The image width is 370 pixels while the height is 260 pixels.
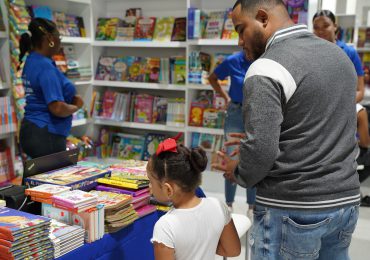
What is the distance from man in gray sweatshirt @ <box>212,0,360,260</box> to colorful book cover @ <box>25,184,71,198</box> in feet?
2.39

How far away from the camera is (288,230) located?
1.32 m

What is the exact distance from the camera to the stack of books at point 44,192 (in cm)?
160

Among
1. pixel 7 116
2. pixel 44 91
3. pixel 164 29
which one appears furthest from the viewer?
pixel 164 29

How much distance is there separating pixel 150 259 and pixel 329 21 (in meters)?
2.43

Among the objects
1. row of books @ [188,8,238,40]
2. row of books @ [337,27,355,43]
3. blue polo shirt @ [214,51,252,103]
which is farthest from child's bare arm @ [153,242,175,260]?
row of books @ [337,27,355,43]

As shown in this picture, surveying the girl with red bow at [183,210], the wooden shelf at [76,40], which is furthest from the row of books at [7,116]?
the girl with red bow at [183,210]

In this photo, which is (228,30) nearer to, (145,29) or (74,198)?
(145,29)

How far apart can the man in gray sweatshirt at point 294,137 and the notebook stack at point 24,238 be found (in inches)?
27.2

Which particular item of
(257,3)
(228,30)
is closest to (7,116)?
(228,30)

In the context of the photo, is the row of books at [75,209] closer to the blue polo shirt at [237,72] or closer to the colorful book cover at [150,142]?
the blue polo shirt at [237,72]

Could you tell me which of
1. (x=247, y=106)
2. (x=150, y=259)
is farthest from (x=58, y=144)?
(x=247, y=106)

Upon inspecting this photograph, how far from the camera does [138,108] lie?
480 cm

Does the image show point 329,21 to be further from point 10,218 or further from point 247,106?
point 10,218

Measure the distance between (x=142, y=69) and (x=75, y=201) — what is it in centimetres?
336
